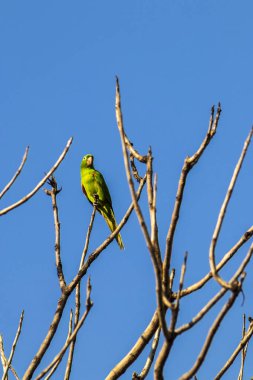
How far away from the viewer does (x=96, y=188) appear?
1280cm

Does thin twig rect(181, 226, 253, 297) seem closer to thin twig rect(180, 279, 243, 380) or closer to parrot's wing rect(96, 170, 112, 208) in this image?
thin twig rect(180, 279, 243, 380)

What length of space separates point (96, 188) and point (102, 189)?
0.17m

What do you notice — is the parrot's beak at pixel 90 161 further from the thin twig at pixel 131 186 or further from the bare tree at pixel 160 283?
the thin twig at pixel 131 186

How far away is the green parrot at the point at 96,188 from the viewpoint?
11.9 meters

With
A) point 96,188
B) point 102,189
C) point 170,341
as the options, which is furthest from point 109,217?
point 170,341

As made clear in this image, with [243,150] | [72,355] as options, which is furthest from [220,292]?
[72,355]

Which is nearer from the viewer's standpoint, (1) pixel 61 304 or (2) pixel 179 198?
(2) pixel 179 198

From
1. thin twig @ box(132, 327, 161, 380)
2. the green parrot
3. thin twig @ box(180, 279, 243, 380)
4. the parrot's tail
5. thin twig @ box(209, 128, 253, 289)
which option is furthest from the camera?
the green parrot

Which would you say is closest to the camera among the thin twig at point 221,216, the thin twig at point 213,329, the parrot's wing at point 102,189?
the thin twig at point 213,329

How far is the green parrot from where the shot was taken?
11938 mm

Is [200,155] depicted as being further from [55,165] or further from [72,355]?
[72,355]

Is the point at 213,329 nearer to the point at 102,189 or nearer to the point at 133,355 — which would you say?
the point at 133,355

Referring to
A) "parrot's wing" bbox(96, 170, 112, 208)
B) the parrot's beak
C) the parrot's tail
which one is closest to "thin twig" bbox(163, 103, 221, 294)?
the parrot's tail

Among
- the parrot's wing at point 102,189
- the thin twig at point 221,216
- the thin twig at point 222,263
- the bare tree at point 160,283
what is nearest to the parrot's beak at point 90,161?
the parrot's wing at point 102,189
